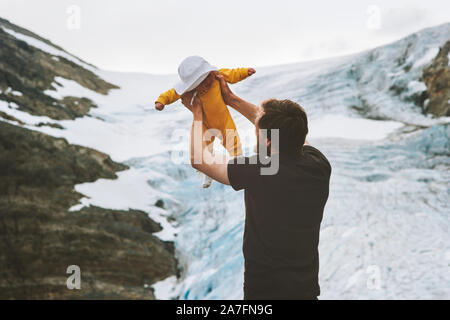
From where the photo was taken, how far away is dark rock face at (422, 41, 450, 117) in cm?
1025

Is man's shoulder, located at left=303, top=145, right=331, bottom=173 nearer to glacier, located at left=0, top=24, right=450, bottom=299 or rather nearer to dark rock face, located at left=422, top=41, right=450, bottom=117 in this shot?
glacier, located at left=0, top=24, right=450, bottom=299

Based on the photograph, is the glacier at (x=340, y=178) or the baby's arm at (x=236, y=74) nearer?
the baby's arm at (x=236, y=74)

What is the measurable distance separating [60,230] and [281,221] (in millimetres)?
9565

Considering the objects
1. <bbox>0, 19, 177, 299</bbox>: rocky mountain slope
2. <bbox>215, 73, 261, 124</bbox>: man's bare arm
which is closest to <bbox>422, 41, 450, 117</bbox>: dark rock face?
<bbox>0, 19, 177, 299</bbox>: rocky mountain slope

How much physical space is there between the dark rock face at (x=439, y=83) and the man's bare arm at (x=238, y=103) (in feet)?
29.9

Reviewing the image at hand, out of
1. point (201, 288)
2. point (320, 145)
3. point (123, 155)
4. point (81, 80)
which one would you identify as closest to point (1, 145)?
point (123, 155)

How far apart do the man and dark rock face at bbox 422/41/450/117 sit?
9.41m

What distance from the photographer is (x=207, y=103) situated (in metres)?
2.39

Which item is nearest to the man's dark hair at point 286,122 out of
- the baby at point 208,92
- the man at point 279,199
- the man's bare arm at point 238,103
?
the man at point 279,199

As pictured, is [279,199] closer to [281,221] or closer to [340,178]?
[281,221]

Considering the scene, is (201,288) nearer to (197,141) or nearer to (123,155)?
(123,155)

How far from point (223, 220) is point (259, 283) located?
8.17m

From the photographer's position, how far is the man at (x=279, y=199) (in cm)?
182

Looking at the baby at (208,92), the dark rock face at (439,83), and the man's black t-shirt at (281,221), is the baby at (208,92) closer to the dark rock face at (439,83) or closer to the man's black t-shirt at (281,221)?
the man's black t-shirt at (281,221)
